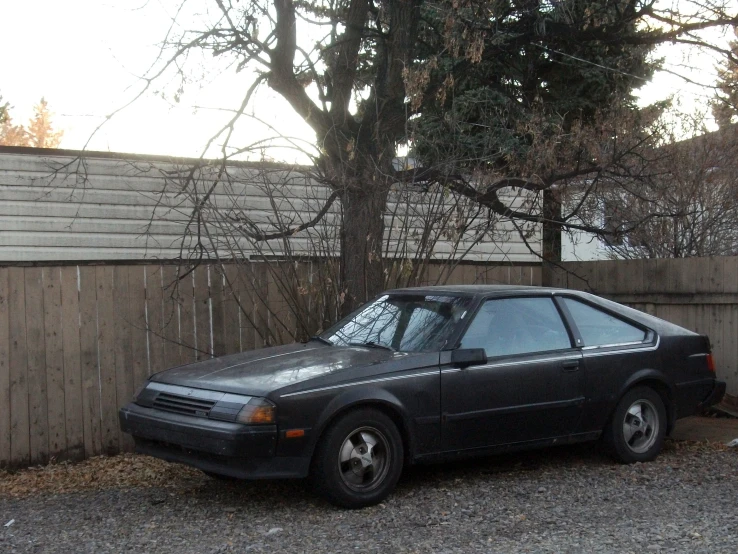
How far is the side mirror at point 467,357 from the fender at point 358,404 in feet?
1.79

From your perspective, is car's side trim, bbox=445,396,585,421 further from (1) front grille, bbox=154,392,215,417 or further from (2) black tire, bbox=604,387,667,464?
(1) front grille, bbox=154,392,215,417

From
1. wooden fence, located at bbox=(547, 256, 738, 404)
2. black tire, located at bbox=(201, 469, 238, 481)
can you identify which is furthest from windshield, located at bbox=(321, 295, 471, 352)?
wooden fence, located at bbox=(547, 256, 738, 404)

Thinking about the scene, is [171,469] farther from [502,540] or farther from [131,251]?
[502,540]

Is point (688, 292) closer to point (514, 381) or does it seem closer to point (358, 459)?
point (514, 381)

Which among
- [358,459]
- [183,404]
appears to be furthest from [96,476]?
[358,459]

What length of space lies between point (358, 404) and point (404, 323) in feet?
3.75

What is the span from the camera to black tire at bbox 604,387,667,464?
7.10m

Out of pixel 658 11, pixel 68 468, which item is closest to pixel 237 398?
pixel 68 468

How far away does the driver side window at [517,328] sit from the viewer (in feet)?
21.9

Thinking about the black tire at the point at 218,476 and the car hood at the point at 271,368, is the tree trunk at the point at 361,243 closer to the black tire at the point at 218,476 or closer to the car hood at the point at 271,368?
the car hood at the point at 271,368

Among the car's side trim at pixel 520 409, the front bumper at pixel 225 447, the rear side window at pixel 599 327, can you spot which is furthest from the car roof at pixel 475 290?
the front bumper at pixel 225 447

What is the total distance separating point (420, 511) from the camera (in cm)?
587

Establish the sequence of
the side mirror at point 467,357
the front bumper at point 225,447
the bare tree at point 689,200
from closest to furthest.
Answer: the front bumper at point 225,447 → the side mirror at point 467,357 → the bare tree at point 689,200

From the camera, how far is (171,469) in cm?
748
